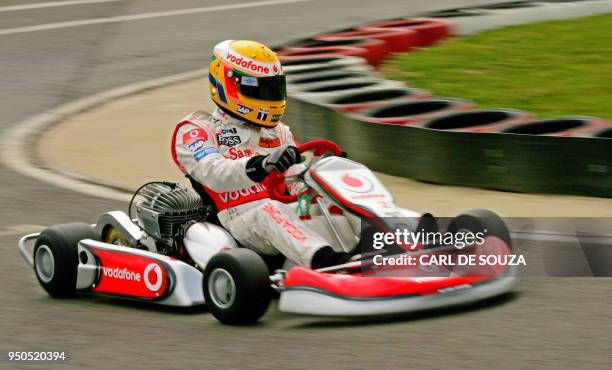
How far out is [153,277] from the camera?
630cm

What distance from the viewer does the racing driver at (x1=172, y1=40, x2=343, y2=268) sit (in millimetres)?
6242

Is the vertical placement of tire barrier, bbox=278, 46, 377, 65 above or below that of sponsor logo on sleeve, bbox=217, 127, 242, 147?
below

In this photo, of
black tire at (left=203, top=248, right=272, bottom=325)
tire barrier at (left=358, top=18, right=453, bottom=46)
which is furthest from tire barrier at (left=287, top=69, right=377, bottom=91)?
black tire at (left=203, top=248, right=272, bottom=325)

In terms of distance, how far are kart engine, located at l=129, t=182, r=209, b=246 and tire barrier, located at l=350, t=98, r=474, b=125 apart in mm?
2797

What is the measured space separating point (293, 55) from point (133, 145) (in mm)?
2216

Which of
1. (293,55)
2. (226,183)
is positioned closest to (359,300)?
(226,183)

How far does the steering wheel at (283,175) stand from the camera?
6.48m

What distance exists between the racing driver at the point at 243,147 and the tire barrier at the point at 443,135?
2.19 m

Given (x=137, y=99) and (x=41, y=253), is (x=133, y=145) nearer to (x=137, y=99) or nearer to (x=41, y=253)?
(x=137, y=99)

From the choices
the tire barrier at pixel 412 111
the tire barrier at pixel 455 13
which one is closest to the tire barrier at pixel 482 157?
the tire barrier at pixel 412 111

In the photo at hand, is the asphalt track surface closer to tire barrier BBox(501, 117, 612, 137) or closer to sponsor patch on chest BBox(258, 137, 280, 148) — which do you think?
sponsor patch on chest BBox(258, 137, 280, 148)

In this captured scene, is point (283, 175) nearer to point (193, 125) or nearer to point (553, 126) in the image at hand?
point (193, 125)

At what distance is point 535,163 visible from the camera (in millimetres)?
8422

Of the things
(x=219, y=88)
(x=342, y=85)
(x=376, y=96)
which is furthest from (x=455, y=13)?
(x=219, y=88)
